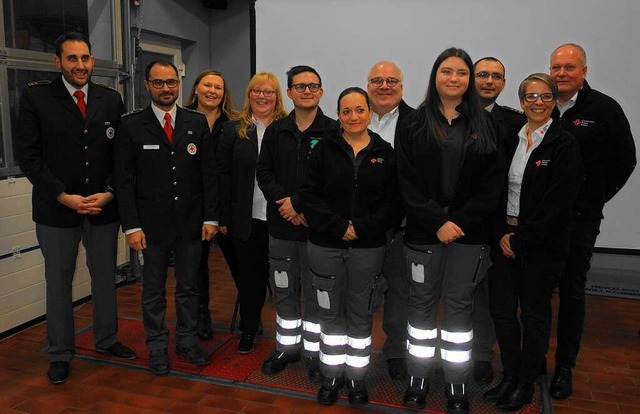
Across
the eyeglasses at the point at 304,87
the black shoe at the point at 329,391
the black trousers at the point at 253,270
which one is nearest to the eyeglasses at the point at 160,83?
the eyeglasses at the point at 304,87

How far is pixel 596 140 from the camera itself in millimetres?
2635

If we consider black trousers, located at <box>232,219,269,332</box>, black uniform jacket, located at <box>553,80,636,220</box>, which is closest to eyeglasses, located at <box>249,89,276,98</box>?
black trousers, located at <box>232,219,269,332</box>

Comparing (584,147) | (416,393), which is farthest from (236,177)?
(584,147)

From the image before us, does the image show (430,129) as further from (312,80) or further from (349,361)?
(349,361)

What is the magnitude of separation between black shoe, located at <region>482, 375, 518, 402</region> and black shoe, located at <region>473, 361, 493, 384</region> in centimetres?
16

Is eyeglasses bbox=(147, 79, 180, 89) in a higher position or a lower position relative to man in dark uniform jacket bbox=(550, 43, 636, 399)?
higher

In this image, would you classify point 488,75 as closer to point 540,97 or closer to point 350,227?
point 540,97

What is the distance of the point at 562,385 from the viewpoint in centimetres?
275

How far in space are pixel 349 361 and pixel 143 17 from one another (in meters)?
4.25

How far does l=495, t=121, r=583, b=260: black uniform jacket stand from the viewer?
235cm

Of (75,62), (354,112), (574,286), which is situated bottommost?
(574,286)

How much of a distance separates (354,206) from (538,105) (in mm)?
967

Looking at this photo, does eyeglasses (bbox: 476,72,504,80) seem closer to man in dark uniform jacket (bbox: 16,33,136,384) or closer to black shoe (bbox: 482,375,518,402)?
black shoe (bbox: 482,375,518,402)

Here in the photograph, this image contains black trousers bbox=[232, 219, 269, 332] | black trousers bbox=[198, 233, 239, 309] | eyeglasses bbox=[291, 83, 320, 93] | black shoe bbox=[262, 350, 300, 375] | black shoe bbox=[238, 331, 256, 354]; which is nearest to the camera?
eyeglasses bbox=[291, 83, 320, 93]
